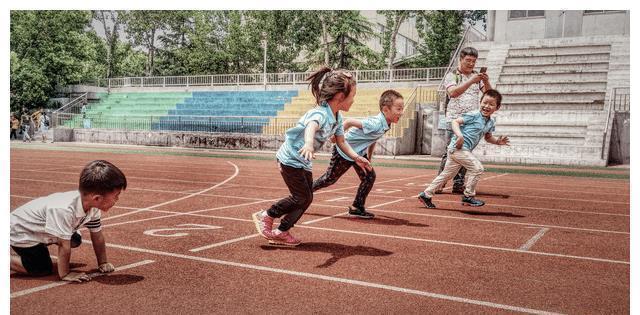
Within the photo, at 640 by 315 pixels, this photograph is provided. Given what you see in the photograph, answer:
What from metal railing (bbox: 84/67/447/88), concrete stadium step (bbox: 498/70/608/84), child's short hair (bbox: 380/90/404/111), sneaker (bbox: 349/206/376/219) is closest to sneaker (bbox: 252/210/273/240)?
sneaker (bbox: 349/206/376/219)

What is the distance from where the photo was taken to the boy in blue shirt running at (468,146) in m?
6.75

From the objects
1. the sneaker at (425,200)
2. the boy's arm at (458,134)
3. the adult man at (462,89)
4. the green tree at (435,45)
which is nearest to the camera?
the boy's arm at (458,134)

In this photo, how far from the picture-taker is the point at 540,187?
9891 mm

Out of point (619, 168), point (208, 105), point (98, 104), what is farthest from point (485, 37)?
point (98, 104)

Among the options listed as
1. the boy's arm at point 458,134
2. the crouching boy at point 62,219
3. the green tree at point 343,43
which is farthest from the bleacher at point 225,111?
the crouching boy at point 62,219

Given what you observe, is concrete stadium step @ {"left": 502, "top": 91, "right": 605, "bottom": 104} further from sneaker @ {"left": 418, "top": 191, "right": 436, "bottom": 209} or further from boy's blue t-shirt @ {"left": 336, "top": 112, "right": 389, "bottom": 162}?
boy's blue t-shirt @ {"left": 336, "top": 112, "right": 389, "bottom": 162}

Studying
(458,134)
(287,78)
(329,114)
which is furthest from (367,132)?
(287,78)

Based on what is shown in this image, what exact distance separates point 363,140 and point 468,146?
160 centimetres

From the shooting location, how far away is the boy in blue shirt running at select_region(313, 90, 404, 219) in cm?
591

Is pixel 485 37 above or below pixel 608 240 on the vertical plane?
above

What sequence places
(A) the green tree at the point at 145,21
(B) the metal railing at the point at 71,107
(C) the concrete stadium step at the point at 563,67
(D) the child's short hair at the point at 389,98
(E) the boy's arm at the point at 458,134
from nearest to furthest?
1. (A) the green tree at the point at 145,21
2. (D) the child's short hair at the point at 389,98
3. (E) the boy's arm at the point at 458,134
4. (B) the metal railing at the point at 71,107
5. (C) the concrete stadium step at the point at 563,67

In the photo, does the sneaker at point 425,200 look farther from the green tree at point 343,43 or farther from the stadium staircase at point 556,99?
the green tree at point 343,43

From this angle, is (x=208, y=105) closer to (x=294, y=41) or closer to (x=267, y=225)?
(x=294, y=41)
